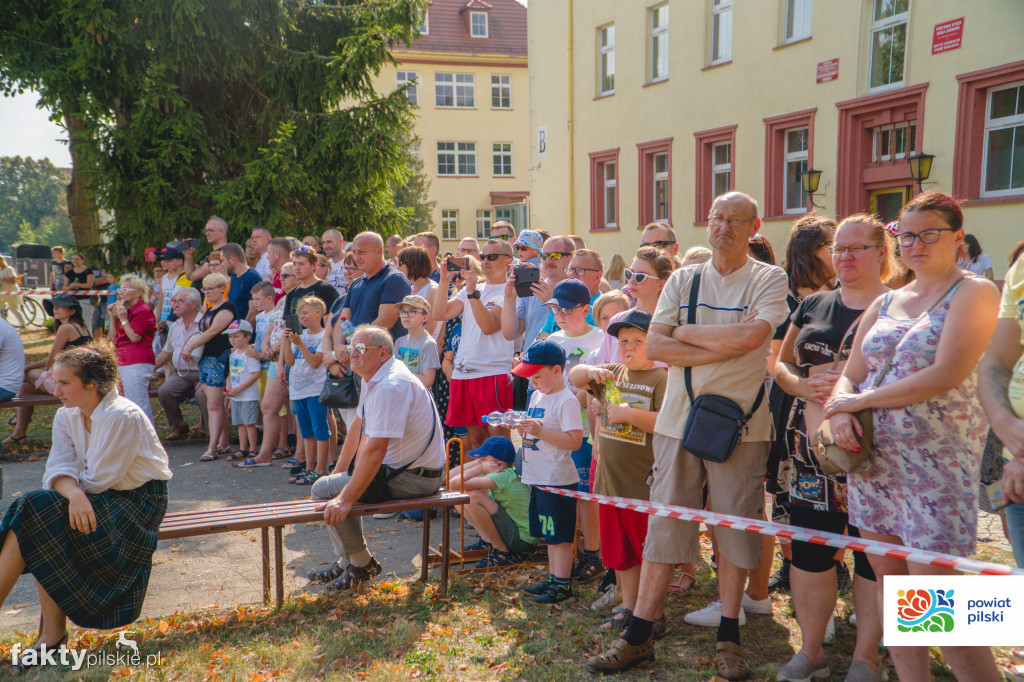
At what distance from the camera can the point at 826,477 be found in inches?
128

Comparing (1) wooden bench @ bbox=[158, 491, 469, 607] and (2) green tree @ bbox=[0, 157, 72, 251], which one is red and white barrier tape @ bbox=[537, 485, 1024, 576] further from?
(2) green tree @ bbox=[0, 157, 72, 251]

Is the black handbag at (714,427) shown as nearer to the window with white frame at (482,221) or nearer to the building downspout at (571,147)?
the building downspout at (571,147)

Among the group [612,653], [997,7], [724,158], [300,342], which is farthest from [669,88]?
[612,653]

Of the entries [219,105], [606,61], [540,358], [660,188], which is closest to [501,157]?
[606,61]

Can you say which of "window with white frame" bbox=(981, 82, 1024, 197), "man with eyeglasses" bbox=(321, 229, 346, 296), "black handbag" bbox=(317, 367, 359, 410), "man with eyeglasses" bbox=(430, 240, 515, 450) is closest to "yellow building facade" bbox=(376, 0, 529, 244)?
"window with white frame" bbox=(981, 82, 1024, 197)

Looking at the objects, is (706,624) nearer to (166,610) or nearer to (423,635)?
(423,635)

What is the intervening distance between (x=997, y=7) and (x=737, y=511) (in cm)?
1152

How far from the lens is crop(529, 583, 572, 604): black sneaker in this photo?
4.31m

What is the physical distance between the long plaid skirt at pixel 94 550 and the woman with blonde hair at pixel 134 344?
4.32 m

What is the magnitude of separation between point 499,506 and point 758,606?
1654 mm

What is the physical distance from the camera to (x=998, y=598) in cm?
282

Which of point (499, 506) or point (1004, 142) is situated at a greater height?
point (1004, 142)

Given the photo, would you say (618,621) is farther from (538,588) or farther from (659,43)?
(659,43)

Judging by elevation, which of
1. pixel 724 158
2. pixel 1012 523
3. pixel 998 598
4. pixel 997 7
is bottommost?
pixel 998 598
